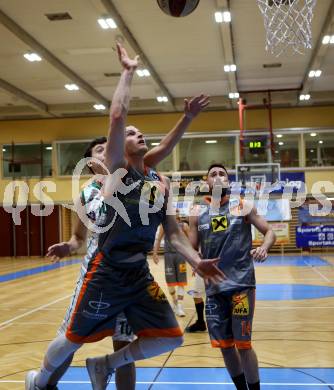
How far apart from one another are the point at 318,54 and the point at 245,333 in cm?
1440

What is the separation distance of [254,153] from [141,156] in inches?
720

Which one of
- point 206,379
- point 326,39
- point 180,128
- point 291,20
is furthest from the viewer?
point 326,39

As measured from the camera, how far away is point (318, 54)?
54.9 ft

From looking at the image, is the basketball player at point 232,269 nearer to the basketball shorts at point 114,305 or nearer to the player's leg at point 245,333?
the player's leg at point 245,333

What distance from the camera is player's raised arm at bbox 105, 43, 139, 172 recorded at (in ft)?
10.2

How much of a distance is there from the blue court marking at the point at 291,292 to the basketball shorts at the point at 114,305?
22.9 feet

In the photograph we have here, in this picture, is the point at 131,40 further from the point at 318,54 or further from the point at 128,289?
the point at 128,289

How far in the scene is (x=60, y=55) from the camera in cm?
1692

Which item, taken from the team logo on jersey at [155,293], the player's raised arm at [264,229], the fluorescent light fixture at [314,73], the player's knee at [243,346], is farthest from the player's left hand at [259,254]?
the fluorescent light fixture at [314,73]

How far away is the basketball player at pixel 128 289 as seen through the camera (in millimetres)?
3428

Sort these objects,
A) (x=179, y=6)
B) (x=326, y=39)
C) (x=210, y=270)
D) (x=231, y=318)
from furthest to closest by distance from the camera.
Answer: (x=326, y=39), (x=179, y=6), (x=231, y=318), (x=210, y=270)

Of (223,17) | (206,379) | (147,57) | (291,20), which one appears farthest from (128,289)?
(147,57)

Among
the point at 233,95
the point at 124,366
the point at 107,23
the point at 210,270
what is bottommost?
the point at 124,366

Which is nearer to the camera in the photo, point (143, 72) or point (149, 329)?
point (149, 329)
